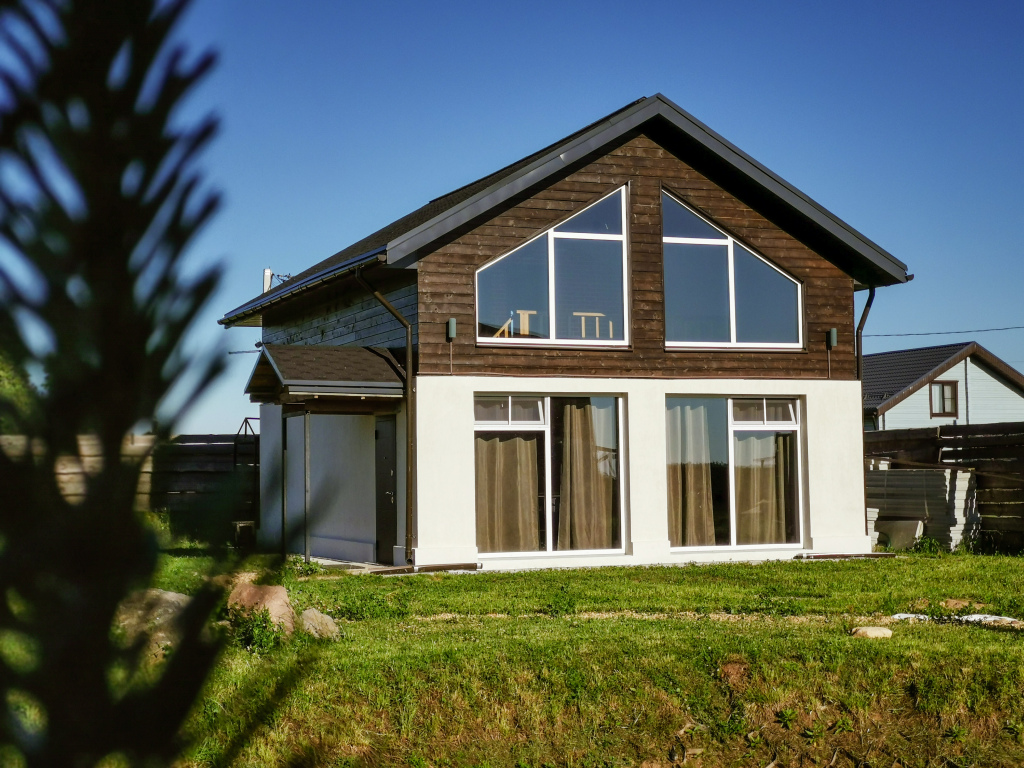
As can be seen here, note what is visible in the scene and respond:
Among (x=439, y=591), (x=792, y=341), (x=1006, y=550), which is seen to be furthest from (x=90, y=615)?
(x=1006, y=550)

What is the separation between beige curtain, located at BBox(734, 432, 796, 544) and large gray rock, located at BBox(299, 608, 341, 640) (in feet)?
28.8

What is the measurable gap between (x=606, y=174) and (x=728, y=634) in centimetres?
862

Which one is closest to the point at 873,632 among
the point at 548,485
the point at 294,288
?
the point at 548,485

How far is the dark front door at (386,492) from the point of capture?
49.5 ft

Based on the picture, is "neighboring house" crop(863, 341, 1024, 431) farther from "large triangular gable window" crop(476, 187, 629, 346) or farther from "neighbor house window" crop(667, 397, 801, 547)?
"large triangular gable window" crop(476, 187, 629, 346)

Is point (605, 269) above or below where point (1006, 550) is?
above

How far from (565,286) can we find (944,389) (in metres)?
27.2

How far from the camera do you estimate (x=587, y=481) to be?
1541 cm

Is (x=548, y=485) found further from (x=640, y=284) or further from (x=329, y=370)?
(x=329, y=370)

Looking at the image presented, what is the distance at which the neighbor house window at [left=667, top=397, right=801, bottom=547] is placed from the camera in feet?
52.3

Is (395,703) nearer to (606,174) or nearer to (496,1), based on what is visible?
(496,1)

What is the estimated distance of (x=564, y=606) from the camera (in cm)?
1062

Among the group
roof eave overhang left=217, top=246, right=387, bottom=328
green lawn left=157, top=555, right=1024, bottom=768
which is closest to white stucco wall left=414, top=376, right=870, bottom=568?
roof eave overhang left=217, top=246, right=387, bottom=328

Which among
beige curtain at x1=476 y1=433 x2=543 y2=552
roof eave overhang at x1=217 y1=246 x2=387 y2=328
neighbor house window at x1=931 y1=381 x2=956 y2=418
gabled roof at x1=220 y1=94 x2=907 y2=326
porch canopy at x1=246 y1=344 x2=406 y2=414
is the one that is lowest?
beige curtain at x1=476 y1=433 x2=543 y2=552
